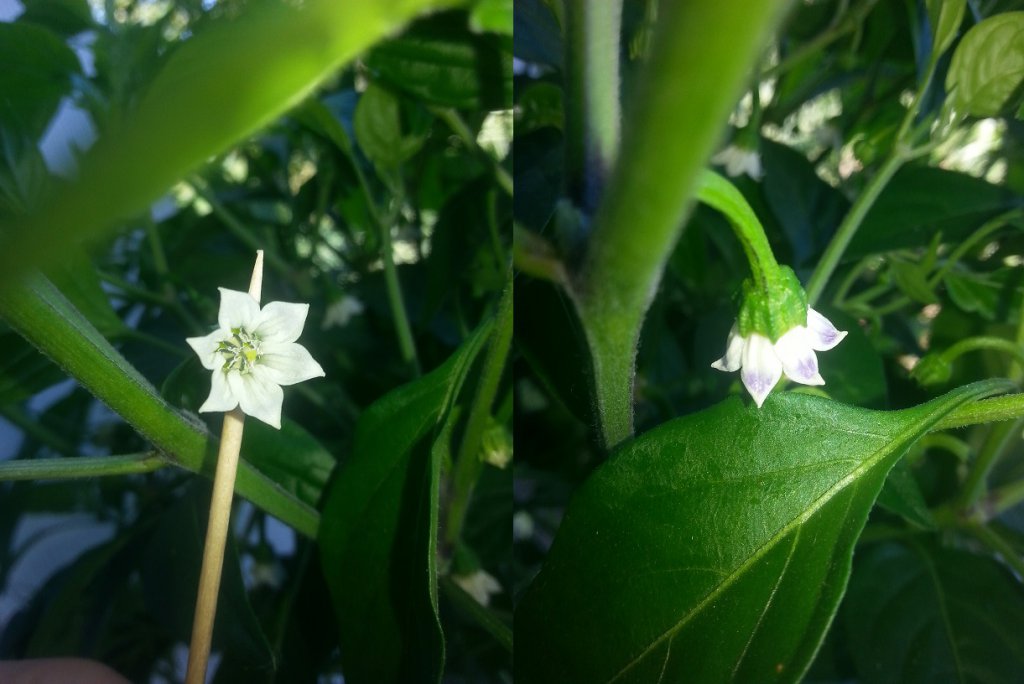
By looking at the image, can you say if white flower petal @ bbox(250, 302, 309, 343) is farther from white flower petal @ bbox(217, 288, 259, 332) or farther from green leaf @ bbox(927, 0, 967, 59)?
green leaf @ bbox(927, 0, 967, 59)

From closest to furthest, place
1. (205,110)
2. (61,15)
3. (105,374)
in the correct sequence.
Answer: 1. (205,110)
2. (105,374)
3. (61,15)

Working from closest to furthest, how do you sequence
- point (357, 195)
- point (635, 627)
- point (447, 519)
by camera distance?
point (635, 627), point (447, 519), point (357, 195)

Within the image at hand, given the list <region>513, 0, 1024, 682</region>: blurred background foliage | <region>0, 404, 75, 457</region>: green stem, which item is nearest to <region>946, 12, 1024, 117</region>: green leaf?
<region>513, 0, 1024, 682</region>: blurred background foliage

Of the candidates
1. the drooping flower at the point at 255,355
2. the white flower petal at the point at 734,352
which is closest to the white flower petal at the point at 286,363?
the drooping flower at the point at 255,355

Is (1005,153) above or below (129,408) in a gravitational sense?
above

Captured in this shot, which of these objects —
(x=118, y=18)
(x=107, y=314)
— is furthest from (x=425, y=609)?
(x=118, y=18)

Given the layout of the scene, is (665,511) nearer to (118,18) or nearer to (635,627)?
(635,627)

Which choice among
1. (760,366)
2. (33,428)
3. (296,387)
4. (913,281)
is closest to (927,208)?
(913,281)

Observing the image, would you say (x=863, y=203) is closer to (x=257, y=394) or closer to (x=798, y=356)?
(x=798, y=356)

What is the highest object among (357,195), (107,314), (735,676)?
(357,195)
